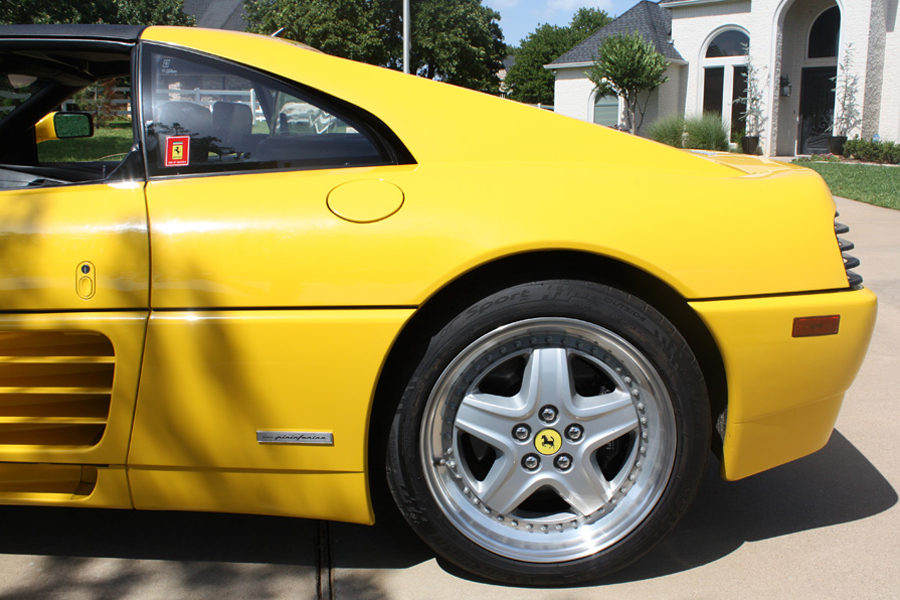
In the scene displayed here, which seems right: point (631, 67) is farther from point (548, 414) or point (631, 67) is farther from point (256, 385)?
point (256, 385)

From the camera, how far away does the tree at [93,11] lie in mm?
26125

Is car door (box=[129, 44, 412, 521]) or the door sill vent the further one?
the door sill vent

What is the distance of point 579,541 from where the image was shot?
→ 2027mm

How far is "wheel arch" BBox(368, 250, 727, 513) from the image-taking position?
192cm

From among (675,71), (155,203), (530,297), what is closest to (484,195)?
(530,297)

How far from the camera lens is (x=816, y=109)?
77.0 ft

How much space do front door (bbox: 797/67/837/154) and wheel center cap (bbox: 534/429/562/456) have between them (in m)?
24.2

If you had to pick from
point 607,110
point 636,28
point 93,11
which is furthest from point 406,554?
point 93,11

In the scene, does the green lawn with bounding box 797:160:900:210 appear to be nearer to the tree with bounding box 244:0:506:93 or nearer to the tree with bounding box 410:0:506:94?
Answer: the tree with bounding box 410:0:506:94

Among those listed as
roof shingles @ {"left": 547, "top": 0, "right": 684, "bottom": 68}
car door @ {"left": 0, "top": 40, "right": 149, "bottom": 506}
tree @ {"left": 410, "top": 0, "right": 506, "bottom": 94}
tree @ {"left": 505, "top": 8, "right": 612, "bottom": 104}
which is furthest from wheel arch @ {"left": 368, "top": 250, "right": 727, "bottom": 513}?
tree @ {"left": 505, "top": 8, "right": 612, "bottom": 104}

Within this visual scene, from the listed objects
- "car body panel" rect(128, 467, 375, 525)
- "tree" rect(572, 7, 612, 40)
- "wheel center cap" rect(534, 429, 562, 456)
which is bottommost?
"car body panel" rect(128, 467, 375, 525)

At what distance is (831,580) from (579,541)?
73 cm

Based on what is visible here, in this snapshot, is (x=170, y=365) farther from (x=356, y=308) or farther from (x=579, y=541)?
A: (x=579, y=541)

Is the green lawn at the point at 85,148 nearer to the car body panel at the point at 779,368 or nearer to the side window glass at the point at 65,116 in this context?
the side window glass at the point at 65,116
